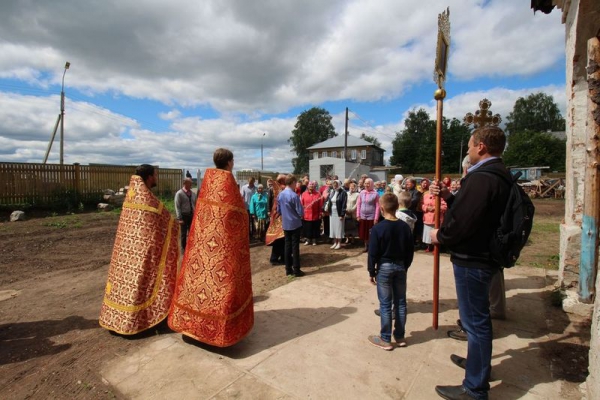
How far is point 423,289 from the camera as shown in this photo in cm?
494

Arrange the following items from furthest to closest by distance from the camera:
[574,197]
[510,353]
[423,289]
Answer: [423,289] → [574,197] → [510,353]

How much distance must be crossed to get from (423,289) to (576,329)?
5.95 feet

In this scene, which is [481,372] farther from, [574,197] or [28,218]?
[28,218]

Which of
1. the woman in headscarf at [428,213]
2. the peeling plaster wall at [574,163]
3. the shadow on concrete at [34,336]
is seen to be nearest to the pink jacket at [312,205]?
the woman in headscarf at [428,213]

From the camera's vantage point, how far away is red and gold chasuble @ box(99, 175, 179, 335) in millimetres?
3404

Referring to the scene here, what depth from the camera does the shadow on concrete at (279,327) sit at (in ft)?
10.5

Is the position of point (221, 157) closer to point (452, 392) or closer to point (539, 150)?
point (452, 392)

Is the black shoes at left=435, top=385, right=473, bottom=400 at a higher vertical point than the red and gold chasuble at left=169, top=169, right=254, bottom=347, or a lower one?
lower

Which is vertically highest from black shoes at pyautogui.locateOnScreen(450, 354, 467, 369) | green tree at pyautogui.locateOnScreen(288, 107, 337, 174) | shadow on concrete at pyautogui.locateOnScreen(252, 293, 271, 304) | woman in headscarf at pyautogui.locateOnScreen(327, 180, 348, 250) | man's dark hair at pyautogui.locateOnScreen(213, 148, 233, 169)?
green tree at pyautogui.locateOnScreen(288, 107, 337, 174)

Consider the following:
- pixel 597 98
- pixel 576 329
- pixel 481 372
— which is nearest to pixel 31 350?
pixel 481 372

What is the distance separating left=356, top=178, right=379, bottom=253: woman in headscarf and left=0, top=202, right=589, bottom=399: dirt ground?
1.89 ft

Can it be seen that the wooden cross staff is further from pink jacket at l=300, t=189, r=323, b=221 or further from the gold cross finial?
pink jacket at l=300, t=189, r=323, b=221

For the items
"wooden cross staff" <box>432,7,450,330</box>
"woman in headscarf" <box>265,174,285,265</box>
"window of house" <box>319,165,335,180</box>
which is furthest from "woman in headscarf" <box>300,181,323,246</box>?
"window of house" <box>319,165,335,180</box>

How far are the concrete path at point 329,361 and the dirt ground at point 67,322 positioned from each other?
21cm
